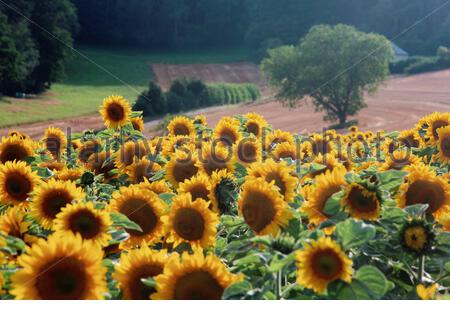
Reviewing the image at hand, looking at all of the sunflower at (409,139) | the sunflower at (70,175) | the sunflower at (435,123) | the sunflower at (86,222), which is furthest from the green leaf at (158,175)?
the sunflower at (409,139)

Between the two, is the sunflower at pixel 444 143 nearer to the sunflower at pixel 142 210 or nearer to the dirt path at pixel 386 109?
the sunflower at pixel 142 210

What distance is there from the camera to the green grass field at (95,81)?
103ft

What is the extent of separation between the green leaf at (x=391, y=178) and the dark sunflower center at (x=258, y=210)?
19.4 inches

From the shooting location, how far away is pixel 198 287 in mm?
1991

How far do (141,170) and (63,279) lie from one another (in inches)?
75.7

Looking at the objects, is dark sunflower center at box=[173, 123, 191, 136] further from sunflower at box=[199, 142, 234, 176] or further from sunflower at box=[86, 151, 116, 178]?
sunflower at box=[199, 142, 234, 176]

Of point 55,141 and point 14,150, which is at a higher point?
point 14,150

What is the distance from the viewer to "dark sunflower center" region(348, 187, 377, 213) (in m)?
2.33

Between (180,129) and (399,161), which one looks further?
(180,129)

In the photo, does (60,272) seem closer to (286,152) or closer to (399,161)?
(399,161)

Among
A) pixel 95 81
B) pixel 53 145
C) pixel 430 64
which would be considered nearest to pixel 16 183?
pixel 53 145

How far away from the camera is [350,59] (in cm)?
4281

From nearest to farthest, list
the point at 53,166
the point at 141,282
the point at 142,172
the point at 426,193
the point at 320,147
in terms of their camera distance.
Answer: the point at 141,282
the point at 426,193
the point at 142,172
the point at 53,166
the point at 320,147

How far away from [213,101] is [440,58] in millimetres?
24890
